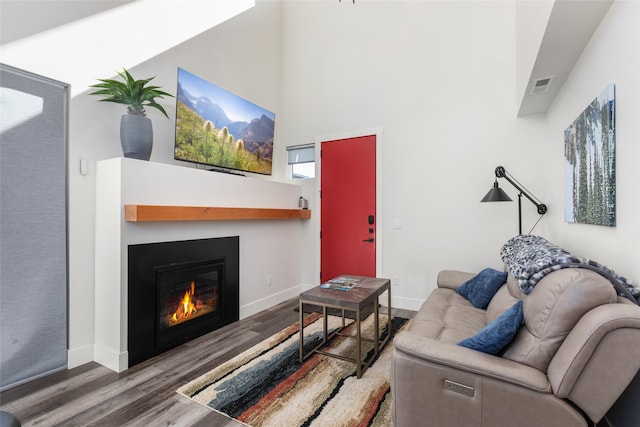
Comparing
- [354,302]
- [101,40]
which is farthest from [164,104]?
[354,302]

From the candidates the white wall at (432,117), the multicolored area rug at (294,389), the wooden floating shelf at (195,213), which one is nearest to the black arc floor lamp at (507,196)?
the white wall at (432,117)

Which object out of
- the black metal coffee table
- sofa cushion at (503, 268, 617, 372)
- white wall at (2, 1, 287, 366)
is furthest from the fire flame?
sofa cushion at (503, 268, 617, 372)

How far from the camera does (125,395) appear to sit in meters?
1.97

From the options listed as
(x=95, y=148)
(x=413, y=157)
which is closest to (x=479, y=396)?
(x=413, y=157)

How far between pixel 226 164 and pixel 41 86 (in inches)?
62.4

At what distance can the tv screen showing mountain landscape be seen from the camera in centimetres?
284

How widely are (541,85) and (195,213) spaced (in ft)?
10.3

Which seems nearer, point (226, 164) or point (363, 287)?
point (363, 287)

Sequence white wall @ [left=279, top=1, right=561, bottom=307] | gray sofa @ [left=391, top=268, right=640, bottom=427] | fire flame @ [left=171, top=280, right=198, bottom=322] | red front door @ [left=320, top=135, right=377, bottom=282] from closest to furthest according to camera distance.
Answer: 1. gray sofa @ [left=391, top=268, right=640, bottom=427]
2. fire flame @ [left=171, top=280, right=198, bottom=322]
3. white wall @ [left=279, top=1, right=561, bottom=307]
4. red front door @ [left=320, top=135, right=377, bottom=282]

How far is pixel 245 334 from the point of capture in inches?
116

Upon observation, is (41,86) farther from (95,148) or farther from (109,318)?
(109,318)

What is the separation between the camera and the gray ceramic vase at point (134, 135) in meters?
2.43

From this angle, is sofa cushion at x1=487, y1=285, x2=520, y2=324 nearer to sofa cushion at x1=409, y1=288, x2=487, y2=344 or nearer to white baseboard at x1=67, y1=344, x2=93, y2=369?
sofa cushion at x1=409, y1=288, x2=487, y2=344

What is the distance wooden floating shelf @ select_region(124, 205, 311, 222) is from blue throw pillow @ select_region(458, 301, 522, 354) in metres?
2.33
